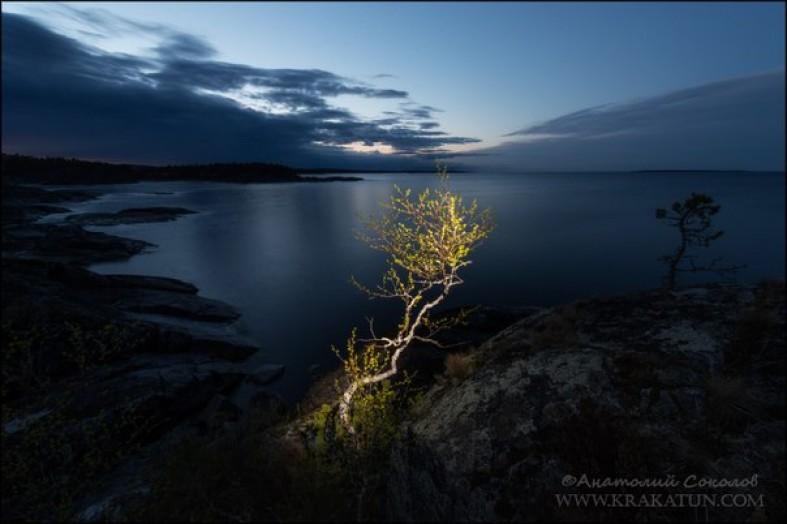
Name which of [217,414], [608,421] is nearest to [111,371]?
[217,414]

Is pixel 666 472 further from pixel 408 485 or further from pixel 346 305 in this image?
pixel 346 305

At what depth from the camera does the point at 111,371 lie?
70.0ft

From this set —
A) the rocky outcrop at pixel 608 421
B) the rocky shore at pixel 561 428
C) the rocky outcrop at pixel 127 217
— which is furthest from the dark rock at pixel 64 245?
the rocky outcrop at pixel 608 421

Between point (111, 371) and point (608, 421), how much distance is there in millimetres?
24711

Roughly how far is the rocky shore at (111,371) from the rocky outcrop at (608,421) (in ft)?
31.8

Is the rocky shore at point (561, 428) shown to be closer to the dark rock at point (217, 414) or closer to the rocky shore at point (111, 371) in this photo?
→ the rocky shore at point (111, 371)

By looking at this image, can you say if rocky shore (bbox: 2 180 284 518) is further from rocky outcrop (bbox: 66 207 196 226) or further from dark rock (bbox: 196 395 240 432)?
rocky outcrop (bbox: 66 207 196 226)

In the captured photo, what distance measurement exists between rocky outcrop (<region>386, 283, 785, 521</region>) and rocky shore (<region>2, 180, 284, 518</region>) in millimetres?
9688

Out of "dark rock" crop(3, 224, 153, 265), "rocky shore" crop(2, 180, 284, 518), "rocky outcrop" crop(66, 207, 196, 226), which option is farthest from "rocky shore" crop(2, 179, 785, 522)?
"rocky outcrop" crop(66, 207, 196, 226)

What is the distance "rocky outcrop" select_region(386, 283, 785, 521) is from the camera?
827cm

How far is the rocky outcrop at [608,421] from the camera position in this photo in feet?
27.1

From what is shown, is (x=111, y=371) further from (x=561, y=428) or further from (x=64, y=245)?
(x=64, y=245)

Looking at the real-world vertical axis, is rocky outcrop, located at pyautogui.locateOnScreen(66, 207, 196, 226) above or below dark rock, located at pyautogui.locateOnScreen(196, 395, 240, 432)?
above

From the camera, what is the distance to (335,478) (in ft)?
37.7
